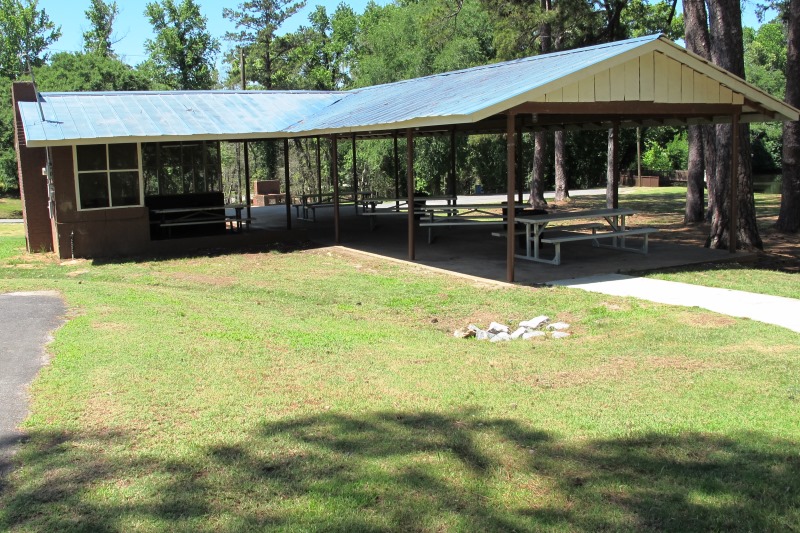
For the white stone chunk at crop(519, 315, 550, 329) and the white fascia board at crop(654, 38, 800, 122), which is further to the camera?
the white fascia board at crop(654, 38, 800, 122)

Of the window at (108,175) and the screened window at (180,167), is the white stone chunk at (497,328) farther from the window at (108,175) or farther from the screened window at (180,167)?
the screened window at (180,167)

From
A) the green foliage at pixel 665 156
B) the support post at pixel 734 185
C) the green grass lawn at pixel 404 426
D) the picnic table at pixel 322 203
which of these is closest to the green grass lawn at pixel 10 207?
the picnic table at pixel 322 203

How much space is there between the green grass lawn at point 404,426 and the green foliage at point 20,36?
52.0m

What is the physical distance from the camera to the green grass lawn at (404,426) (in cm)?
368

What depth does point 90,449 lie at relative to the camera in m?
4.43

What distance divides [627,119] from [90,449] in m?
14.0

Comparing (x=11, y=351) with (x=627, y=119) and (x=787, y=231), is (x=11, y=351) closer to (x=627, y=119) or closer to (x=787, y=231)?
(x=627, y=119)

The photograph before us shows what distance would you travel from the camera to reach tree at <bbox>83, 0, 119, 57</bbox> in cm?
5656

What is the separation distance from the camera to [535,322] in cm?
841

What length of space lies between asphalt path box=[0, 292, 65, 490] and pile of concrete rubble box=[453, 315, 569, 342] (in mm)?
4132

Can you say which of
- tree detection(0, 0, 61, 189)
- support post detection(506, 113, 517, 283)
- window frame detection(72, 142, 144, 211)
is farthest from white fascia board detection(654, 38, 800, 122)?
tree detection(0, 0, 61, 189)

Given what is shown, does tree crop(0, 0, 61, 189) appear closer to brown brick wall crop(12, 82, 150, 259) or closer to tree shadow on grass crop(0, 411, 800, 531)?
brown brick wall crop(12, 82, 150, 259)

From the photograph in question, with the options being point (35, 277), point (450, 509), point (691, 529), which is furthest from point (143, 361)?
point (35, 277)

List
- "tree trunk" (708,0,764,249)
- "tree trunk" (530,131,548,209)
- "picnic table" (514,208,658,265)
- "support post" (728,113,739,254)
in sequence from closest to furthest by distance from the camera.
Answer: "picnic table" (514,208,658,265) → "support post" (728,113,739,254) → "tree trunk" (708,0,764,249) → "tree trunk" (530,131,548,209)
